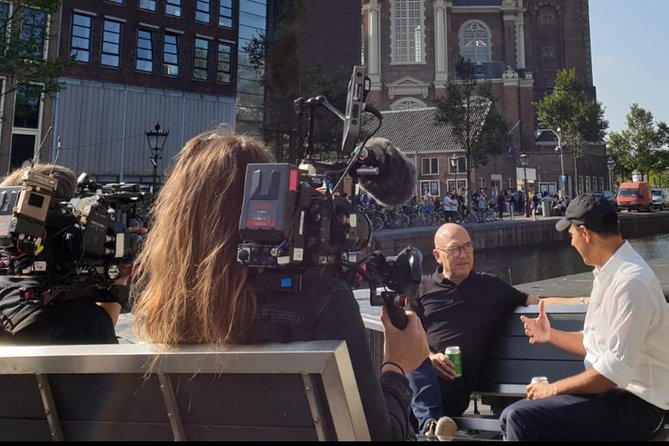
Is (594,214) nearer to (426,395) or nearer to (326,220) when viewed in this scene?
(426,395)

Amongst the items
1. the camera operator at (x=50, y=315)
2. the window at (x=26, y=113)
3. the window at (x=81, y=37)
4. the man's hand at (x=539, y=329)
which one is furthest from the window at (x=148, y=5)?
the man's hand at (x=539, y=329)

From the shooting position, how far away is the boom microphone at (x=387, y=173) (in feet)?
6.23

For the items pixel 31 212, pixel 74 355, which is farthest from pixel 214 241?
pixel 31 212

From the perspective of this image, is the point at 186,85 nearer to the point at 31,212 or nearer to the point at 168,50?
the point at 168,50

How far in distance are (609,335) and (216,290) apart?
147 centimetres

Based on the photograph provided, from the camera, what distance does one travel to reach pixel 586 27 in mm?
48469

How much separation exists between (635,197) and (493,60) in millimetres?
17652

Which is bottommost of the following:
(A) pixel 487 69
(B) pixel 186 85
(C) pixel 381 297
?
(C) pixel 381 297

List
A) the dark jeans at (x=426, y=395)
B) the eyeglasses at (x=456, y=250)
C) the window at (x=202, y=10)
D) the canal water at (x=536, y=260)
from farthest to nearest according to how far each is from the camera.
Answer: the window at (x=202, y=10), the canal water at (x=536, y=260), the eyeglasses at (x=456, y=250), the dark jeans at (x=426, y=395)

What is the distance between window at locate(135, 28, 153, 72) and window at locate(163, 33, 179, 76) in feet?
1.99

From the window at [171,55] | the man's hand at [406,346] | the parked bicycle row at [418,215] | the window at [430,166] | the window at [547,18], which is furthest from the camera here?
the window at [547,18]

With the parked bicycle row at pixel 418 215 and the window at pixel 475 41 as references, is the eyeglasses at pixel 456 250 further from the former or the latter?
the window at pixel 475 41

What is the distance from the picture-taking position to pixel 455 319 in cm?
291

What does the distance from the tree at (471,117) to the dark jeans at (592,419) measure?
2523 cm
